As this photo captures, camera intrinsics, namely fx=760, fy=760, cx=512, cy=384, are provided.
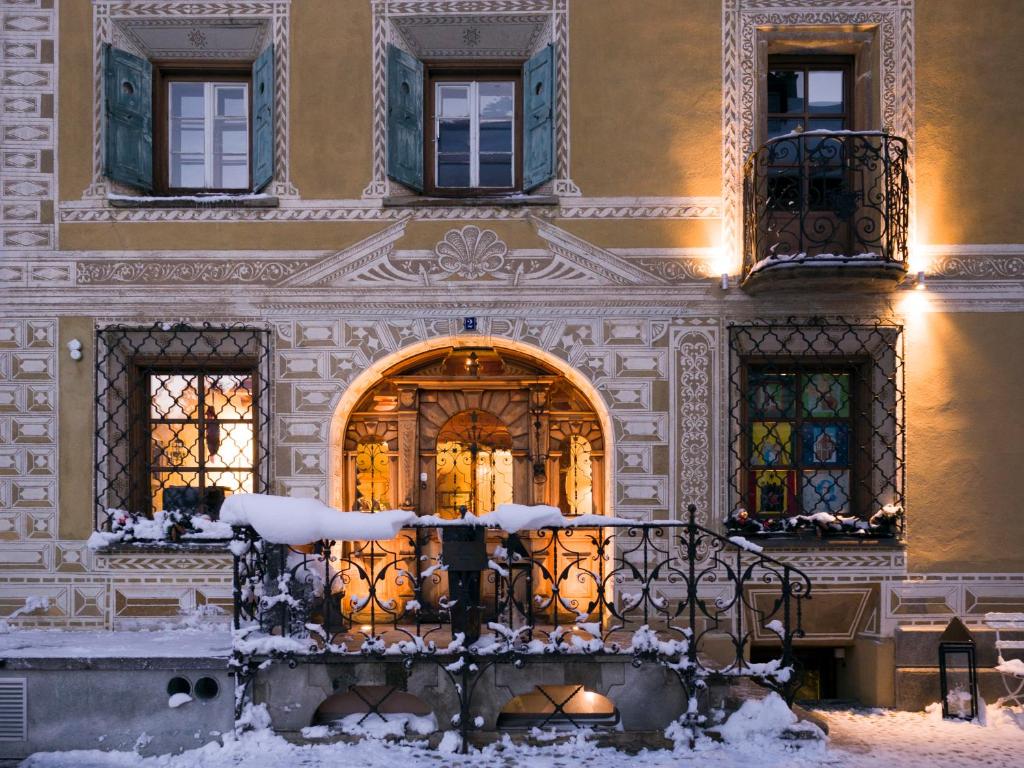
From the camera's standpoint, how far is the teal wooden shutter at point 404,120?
7.68 metres

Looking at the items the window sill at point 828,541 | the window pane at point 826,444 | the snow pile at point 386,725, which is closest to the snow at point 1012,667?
the window sill at point 828,541

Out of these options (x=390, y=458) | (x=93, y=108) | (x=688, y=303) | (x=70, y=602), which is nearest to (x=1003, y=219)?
(x=688, y=303)

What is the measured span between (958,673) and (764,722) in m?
2.46

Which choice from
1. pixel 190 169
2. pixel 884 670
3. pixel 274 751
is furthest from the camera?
pixel 190 169

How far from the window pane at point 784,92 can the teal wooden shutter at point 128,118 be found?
6.54m

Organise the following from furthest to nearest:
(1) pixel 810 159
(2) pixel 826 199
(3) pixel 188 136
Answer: (3) pixel 188 136 → (2) pixel 826 199 → (1) pixel 810 159

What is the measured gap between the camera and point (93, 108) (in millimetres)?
7727

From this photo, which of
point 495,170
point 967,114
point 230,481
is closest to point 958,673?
point 967,114

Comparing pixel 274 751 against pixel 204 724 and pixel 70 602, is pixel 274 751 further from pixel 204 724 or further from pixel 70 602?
pixel 70 602

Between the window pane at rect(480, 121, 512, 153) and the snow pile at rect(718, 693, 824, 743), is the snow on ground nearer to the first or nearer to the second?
the snow pile at rect(718, 693, 824, 743)

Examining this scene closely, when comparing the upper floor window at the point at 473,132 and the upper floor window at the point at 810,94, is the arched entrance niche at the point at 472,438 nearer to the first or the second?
the upper floor window at the point at 473,132

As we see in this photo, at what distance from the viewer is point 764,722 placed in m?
5.95

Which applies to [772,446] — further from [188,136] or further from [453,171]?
[188,136]

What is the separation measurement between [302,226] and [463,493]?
3310 millimetres
